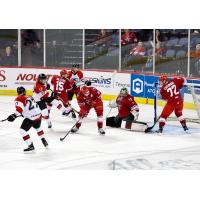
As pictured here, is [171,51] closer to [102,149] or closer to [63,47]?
[63,47]

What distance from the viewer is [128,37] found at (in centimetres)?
1562

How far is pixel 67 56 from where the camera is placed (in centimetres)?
1627

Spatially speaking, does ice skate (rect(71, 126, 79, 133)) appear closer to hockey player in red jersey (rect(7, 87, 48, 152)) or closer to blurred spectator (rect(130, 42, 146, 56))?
hockey player in red jersey (rect(7, 87, 48, 152))

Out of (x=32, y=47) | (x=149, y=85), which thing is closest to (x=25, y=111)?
(x=149, y=85)

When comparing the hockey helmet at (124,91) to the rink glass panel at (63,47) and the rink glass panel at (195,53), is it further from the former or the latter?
the rink glass panel at (63,47)

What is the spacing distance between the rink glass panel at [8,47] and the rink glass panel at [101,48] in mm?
1835

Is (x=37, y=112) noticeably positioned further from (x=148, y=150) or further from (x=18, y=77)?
(x=18, y=77)

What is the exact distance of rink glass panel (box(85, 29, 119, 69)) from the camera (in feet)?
51.4

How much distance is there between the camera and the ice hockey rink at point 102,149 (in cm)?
897

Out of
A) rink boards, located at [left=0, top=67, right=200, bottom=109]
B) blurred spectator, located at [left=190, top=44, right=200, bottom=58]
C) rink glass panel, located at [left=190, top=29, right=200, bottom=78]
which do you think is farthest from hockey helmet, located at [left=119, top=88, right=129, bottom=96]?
blurred spectator, located at [left=190, top=44, right=200, bottom=58]

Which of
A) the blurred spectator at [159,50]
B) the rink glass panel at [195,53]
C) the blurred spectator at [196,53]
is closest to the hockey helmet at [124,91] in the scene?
the rink glass panel at [195,53]

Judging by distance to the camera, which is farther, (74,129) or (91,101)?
(74,129)

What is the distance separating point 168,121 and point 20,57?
544 cm

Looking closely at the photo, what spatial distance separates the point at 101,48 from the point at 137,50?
3.17 feet
